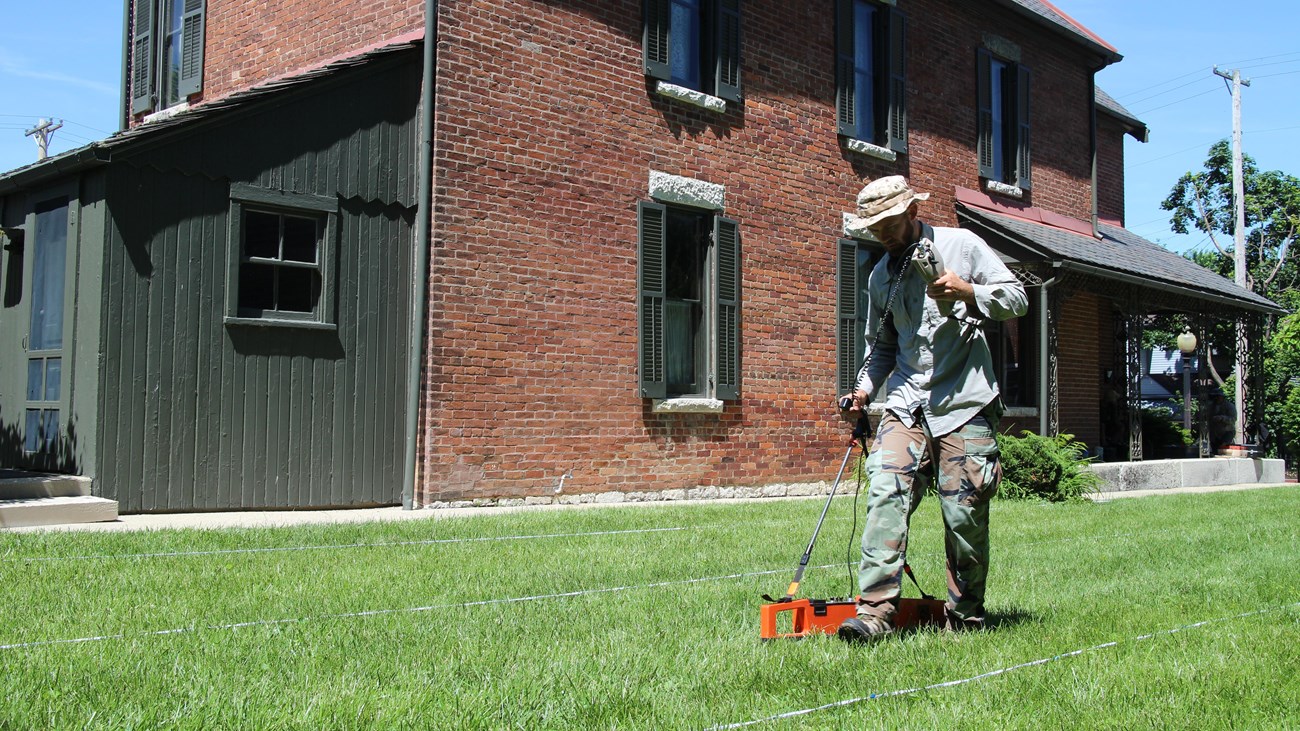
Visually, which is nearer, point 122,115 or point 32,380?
point 32,380

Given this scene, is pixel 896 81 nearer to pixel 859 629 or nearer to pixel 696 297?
pixel 696 297

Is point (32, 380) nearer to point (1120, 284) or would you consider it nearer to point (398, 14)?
point (398, 14)

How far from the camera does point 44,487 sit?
926 centimetres

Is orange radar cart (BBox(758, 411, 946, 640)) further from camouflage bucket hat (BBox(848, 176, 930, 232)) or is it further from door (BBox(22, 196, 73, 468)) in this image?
door (BBox(22, 196, 73, 468))

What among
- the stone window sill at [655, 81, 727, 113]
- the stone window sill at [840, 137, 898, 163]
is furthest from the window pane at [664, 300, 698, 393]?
the stone window sill at [840, 137, 898, 163]

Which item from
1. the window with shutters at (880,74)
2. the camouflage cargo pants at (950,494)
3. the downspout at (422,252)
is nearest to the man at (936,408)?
the camouflage cargo pants at (950,494)

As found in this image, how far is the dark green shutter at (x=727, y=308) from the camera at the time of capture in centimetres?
1338

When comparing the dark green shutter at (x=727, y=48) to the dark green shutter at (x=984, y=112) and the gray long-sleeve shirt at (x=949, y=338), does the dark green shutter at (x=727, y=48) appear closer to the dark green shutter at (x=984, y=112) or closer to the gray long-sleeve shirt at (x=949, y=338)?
the dark green shutter at (x=984, y=112)

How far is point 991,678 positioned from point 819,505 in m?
7.48

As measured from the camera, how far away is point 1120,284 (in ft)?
57.1

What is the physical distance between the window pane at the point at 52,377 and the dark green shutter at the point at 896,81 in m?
10.3

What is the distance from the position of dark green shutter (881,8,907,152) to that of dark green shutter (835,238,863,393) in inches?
68.5

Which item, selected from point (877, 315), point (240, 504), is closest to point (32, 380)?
point (240, 504)

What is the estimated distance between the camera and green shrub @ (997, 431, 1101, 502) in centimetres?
1312
